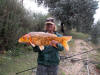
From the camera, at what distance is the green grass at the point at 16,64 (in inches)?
165

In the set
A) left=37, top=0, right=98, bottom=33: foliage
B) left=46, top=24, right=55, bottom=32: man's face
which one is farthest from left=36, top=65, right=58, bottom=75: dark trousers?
left=37, top=0, right=98, bottom=33: foliage

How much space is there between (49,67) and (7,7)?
377cm

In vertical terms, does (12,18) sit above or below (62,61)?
above

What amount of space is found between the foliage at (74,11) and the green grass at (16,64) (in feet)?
22.0

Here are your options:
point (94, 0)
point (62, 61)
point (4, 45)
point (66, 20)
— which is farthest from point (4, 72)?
point (94, 0)

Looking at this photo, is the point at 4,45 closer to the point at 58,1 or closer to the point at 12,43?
the point at 12,43

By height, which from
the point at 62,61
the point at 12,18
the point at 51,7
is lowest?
the point at 62,61

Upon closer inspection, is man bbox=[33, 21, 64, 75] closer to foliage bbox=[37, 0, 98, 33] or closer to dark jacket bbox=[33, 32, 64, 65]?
dark jacket bbox=[33, 32, 64, 65]

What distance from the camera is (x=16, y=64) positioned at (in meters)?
4.95

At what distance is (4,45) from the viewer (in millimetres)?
5305

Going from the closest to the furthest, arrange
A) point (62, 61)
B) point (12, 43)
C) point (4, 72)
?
point (4, 72) → point (12, 43) → point (62, 61)

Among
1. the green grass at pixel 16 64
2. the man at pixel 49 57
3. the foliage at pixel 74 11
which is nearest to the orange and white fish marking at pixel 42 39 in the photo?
the man at pixel 49 57

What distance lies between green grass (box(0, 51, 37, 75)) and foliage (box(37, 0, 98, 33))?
6710 mm

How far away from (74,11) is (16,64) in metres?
8.52
